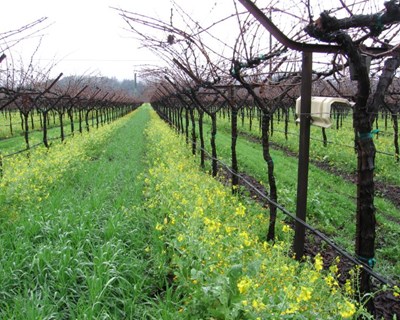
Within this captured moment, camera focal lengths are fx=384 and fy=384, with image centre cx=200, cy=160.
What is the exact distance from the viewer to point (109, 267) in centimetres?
425

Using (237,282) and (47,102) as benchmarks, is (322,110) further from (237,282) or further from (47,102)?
(47,102)

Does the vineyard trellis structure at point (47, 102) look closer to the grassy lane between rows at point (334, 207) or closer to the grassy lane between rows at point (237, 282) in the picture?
the grassy lane between rows at point (237, 282)

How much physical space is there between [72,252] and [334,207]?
18.0 feet

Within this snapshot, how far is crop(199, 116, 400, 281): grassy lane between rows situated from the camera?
5930mm

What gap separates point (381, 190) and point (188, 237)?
24.6 ft

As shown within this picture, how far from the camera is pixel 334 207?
7.99 meters

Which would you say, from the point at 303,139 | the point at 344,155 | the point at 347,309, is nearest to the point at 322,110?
the point at 303,139

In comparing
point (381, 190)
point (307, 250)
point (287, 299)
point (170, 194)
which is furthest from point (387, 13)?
point (381, 190)

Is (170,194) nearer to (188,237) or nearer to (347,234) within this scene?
(188,237)

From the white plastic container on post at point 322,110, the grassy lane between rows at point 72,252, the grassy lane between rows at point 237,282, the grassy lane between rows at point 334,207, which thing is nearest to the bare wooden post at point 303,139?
the white plastic container on post at point 322,110

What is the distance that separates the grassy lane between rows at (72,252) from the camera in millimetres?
3676

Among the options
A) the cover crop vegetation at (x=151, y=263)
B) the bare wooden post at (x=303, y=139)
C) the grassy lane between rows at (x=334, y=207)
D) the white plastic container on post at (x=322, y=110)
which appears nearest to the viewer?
the cover crop vegetation at (x=151, y=263)

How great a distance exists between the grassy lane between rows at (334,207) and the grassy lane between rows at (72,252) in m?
3.13

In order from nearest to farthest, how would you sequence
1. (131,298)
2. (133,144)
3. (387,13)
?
(387,13) → (131,298) → (133,144)
